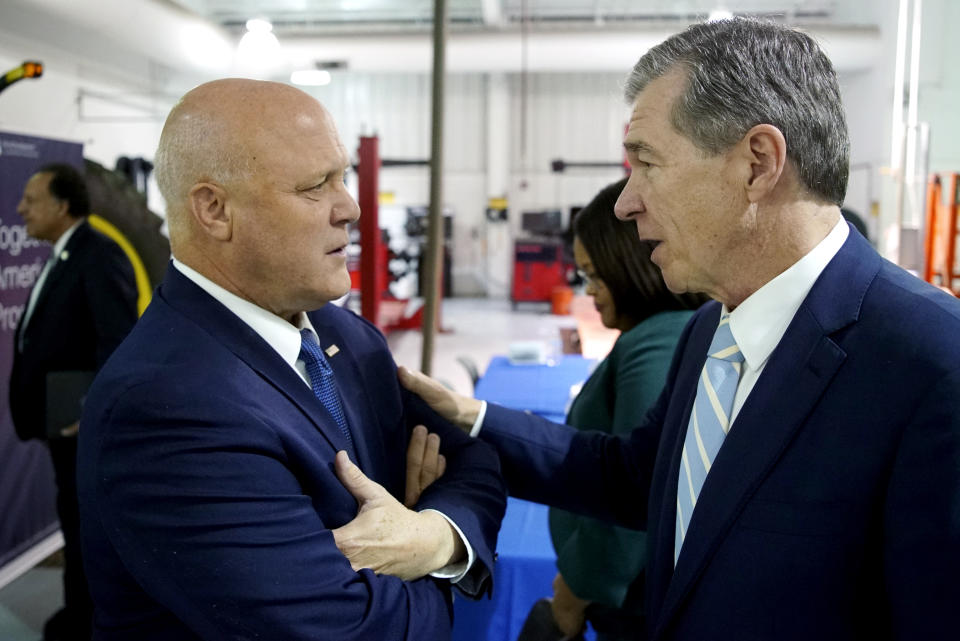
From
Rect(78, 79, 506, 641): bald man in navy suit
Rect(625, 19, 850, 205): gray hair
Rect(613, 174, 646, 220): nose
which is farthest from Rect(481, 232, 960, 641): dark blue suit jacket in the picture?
Rect(78, 79, 506, 641): bald man in navy suit

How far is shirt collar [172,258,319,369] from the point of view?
3.61 ft

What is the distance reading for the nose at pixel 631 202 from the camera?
110 cm

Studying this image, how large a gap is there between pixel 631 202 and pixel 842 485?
47 cm

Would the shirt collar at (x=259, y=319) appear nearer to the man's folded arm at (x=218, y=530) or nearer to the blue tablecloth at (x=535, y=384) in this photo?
the man's folded arm at (x=218, y=530)

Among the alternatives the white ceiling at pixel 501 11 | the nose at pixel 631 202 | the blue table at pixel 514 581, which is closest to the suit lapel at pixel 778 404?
the nose at pixel 631 202

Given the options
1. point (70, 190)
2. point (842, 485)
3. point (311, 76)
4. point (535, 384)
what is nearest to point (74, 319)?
point (70, 190)

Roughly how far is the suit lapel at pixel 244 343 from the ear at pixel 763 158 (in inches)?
25.2

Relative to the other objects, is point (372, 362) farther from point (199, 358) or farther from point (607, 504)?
point (607, 504)

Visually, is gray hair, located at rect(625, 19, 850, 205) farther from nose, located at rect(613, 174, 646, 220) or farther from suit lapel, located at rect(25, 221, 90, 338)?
suit lapel, located at rect(25, 221, 90, 338)

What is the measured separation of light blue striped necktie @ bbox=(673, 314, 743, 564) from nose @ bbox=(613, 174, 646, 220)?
0.67 feet

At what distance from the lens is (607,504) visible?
1461 mm

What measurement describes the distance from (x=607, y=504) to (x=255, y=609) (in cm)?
75

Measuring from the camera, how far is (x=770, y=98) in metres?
0.96

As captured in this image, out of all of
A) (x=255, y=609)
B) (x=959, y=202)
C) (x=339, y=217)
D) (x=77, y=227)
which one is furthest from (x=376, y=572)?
(x=959, y=202)
